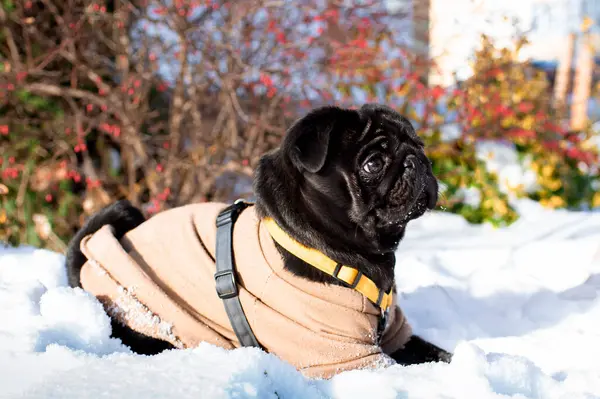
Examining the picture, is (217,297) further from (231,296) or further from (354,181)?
(354,181)

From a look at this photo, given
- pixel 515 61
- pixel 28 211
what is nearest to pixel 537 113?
pixel 515 61

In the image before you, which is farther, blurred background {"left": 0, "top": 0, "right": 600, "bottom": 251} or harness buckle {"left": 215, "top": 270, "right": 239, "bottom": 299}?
blurred background {"left": 0, "top": 0, "right": 600, "bottom": 251}

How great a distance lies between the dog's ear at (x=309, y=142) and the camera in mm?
1889

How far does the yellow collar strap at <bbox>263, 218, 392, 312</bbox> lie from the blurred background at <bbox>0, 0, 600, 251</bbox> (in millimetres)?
2060

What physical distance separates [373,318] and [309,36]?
114 inches

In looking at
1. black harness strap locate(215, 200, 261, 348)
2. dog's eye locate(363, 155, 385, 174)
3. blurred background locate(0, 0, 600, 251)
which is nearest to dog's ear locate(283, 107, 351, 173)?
dog's eye locate(363, 155, 385, 174)

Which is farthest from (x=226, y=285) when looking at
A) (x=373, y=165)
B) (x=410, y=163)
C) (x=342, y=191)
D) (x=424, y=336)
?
(x=424, y=336)

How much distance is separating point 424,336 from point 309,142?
1203 mm

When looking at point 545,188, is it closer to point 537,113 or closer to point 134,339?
point 537,113

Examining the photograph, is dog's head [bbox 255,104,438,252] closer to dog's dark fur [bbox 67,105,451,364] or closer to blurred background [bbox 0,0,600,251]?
dog's dark fur [bbox 67,105,451,364]

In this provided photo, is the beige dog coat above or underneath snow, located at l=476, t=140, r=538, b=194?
above

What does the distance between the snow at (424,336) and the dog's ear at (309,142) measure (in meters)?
0.67

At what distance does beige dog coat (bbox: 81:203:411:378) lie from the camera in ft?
6.18

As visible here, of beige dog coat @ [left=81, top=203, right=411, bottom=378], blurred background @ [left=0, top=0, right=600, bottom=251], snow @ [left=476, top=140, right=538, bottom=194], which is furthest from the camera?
snow @ [left=476, top=140, right=538, bottom=194]
